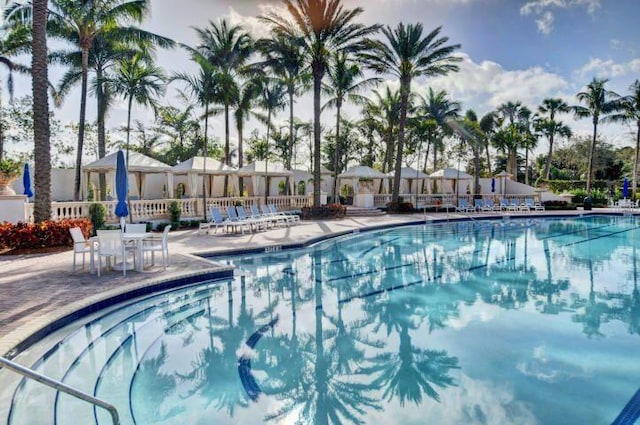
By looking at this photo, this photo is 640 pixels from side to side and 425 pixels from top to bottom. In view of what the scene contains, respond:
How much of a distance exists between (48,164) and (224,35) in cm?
1670

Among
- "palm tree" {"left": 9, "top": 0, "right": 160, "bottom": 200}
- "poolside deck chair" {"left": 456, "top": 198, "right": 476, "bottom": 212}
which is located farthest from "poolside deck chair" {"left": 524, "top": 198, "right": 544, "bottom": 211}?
"palm tree" {"left": 9, "top": 0, "right": 160, "bottom": 200}

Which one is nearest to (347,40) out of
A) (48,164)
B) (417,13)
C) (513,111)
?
(417,13)

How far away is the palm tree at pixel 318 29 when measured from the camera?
67.7 ft

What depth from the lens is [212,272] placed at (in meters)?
9.17

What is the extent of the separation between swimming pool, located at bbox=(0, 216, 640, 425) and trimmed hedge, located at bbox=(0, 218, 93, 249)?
569 cm

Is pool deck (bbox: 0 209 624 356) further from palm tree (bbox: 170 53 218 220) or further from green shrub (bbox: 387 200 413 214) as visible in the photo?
green shrub (bbox: 387 200 413 214)

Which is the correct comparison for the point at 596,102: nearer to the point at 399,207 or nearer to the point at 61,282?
the point at 399,207

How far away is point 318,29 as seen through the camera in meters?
20.8

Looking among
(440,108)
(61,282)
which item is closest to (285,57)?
(440,108)

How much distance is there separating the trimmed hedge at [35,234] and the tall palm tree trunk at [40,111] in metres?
0.55

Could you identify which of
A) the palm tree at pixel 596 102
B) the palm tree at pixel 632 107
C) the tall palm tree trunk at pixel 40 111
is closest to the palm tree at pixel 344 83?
the tall palm tree trunk at pixel 40 111

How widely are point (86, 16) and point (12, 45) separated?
6.68m

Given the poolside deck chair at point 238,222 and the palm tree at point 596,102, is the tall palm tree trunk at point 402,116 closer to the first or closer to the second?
the poolside deck chair at point 238,222

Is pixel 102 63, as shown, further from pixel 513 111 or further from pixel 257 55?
pixel 513 111
